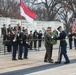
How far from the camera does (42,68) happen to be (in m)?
14.0

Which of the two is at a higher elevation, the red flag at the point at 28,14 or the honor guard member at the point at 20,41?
the red flag at the point at 28,14

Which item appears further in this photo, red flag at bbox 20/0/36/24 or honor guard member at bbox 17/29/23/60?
red flag at bbox 20/0/36/24

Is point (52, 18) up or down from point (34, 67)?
up

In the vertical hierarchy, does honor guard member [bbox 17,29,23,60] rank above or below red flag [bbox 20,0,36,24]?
below

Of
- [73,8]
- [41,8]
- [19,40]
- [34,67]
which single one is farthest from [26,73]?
[41,8]

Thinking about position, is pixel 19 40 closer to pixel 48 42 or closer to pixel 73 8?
pixel 48 42

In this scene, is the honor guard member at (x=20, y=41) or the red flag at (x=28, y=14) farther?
the red flag at (x=28, y=14)

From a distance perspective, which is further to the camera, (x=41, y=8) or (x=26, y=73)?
(x=41, y=8)

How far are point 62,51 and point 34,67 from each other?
1.97m

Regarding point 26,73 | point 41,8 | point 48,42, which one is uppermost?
point 41,8

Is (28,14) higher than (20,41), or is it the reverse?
(28,14)

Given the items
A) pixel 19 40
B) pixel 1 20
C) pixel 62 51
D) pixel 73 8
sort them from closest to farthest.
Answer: pixel 62 51, pixel 19 40, pixel 1 20, pixel 73 8

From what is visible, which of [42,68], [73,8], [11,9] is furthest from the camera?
[11,9]

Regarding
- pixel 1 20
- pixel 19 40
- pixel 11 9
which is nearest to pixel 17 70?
pixel 19 40
